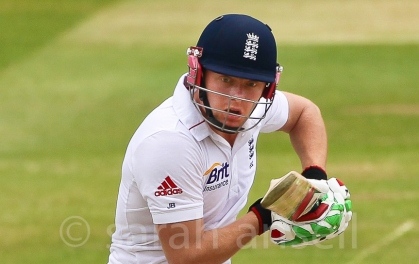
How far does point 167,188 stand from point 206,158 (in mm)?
315

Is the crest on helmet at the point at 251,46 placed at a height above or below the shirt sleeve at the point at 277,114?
above

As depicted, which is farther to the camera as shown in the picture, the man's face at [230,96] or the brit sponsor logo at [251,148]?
the brit sponsor logo at [251,148]

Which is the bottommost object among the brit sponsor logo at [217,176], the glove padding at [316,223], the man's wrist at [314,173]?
the glove padding at [316,223]

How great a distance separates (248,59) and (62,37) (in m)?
16.4

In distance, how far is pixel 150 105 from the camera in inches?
621

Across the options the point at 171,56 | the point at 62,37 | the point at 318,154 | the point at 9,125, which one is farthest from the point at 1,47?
the point at 318,154

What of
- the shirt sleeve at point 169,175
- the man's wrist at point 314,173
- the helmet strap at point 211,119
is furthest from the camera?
the man's wrist at point 314,173

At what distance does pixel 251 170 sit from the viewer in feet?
18.6

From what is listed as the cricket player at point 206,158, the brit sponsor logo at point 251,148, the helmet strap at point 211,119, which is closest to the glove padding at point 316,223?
the cricket player at point 206,158

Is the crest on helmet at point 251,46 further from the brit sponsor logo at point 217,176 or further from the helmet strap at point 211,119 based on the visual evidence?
the brit sponsor logo at point 217,176

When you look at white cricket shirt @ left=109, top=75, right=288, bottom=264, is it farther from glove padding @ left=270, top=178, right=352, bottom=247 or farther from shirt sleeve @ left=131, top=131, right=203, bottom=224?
glove padding @ left=270, top=178, right=352, bottom=247

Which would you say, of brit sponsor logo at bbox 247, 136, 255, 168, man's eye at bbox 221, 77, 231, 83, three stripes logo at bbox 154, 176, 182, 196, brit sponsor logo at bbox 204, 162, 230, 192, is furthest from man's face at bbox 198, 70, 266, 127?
brit sponsor logo at bbox 247, 136, 255, 168

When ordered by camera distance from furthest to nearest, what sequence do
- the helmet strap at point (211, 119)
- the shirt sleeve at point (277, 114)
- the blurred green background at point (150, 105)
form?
the blurred green background at point (150, 105), the shirt sleeve at point (277, 114), the helmet strap at point (211, 119)

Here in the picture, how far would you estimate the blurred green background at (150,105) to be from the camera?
10.2 meters
